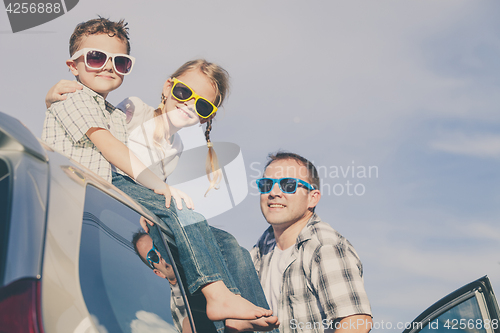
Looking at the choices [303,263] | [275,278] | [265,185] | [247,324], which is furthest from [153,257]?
[265,185]

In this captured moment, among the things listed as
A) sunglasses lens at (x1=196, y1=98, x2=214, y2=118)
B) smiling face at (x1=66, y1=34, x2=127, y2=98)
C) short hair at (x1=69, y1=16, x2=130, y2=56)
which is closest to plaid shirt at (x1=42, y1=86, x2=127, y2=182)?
smiling face at (x1=66, y1=34, x2=127, y2=98)

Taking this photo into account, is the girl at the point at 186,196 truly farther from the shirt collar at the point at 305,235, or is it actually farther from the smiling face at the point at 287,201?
the smiling face at the point at 287,201

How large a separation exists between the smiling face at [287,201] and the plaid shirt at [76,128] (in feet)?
8.28

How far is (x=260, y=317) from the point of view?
7.93ft

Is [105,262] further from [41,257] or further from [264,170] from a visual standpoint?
[264,170]

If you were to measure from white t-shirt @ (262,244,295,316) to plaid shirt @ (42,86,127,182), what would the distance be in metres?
2.12

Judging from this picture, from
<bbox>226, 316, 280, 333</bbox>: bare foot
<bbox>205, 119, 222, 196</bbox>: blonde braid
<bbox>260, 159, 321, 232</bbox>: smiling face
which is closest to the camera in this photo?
<bbox>226, 316, 280, 333</bbox>: bare foot

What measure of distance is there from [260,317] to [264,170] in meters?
3.12

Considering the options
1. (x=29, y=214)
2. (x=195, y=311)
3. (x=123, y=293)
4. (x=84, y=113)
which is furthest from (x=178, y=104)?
(x=29, y=214)

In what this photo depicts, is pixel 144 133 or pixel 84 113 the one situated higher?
pixel 144 133

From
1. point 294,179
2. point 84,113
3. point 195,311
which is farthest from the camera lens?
point 294,179

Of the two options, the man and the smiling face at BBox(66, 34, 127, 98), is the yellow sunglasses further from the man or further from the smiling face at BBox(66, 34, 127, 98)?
the man

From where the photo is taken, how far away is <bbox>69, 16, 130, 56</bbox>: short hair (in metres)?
3.39

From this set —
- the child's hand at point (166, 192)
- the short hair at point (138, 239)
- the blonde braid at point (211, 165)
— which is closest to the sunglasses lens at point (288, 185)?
the blonde braid at point (211, 165)
